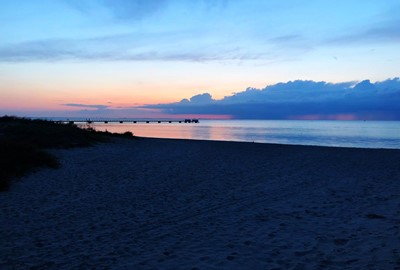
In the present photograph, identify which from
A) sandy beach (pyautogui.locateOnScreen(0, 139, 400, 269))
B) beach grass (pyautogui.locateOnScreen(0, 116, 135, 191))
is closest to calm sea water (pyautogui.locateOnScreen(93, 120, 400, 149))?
beach grass (pyautogui.locateOnScreen(0, 116, 135, 191))

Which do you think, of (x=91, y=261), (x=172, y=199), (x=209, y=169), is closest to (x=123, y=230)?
(x=91, y=261)

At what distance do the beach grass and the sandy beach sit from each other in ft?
2.59

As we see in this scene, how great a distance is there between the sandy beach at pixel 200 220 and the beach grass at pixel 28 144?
2.59 feet

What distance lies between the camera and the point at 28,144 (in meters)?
18.4

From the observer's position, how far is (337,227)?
317 inches

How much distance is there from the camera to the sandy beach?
621 centimetres

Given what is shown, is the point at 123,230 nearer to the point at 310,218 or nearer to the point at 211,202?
the point at 211,202

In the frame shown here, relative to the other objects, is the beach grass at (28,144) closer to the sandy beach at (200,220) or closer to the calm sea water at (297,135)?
the sandy beach at (200,220)

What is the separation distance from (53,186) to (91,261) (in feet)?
25.1

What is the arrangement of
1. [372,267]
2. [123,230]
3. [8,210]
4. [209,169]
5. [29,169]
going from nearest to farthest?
[372,267], [123,230], [8,210], [29,169], [209,169]

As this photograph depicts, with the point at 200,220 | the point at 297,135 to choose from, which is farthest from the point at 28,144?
the point at 297,135

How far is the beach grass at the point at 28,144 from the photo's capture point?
14047 millimetres

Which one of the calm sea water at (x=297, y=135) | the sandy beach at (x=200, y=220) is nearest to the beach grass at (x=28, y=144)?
the sandy beach at (x=200, y=220)

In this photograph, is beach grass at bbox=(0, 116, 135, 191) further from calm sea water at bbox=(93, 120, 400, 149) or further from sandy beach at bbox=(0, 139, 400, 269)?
calm sea water at bbox=(93, 120, 400, 149)
